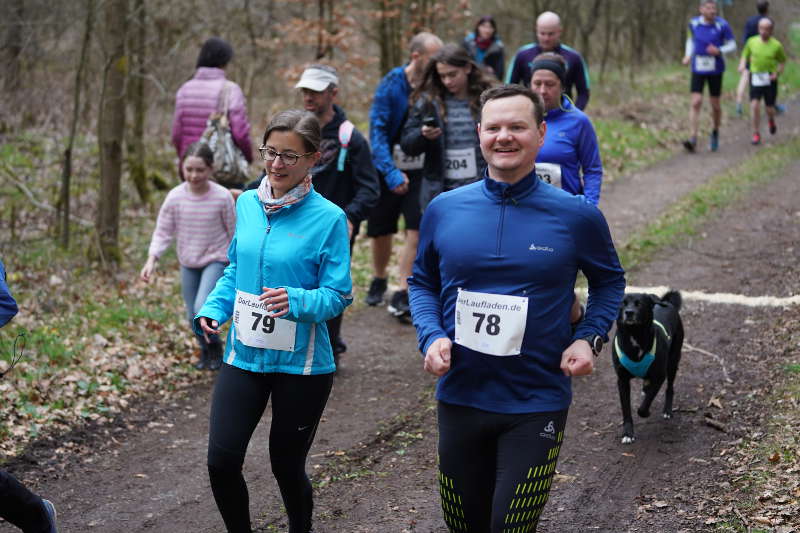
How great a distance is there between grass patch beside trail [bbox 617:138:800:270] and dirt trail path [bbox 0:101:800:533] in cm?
235

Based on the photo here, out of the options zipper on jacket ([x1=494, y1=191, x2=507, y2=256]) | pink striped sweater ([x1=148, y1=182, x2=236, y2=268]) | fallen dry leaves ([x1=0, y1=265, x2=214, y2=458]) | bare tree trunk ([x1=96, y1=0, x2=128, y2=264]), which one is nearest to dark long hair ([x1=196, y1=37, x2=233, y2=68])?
pink striped sweater ([x1=148, y1=182, x2=236, y2=268])

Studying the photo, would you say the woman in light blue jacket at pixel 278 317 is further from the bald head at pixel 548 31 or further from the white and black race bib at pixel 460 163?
the bald head at pixel 548 31

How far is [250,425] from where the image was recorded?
4.02 metres

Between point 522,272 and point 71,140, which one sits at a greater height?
point 522,272

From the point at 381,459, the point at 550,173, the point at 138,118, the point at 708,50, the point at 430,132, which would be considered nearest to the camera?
the point at 381,459

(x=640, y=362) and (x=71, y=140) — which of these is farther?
(x=71, y=140)

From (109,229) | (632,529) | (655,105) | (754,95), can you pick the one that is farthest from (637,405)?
(655,105)

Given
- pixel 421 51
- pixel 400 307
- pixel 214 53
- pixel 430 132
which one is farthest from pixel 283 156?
pixel 400 307

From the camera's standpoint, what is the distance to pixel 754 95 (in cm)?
1688

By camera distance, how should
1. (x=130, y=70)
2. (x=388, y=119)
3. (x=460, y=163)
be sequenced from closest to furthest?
1. (x=460, y=163)
2. (x=388, y=119)
3. (x=130, y=70)

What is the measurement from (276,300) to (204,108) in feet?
17.3

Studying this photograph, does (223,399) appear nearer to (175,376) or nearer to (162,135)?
(175,376)

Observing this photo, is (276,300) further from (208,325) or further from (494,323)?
(494,323)

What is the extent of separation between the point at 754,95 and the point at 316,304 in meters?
15.1
